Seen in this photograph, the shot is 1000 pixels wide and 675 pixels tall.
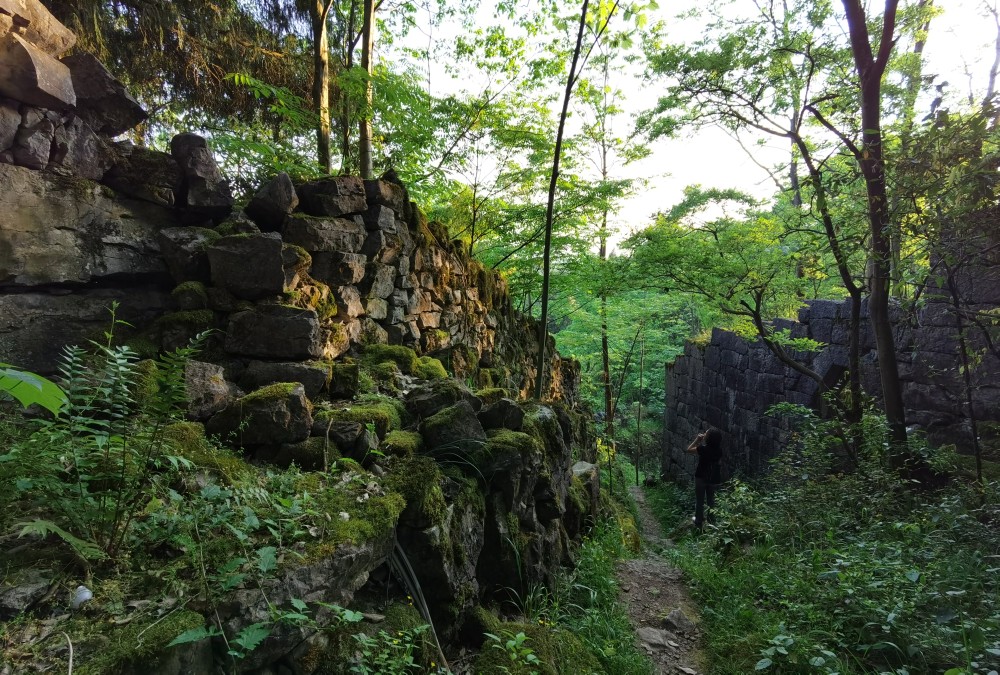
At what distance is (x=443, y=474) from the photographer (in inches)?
125

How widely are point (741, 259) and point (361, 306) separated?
6.17 metres

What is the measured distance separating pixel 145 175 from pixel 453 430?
9.61 feet

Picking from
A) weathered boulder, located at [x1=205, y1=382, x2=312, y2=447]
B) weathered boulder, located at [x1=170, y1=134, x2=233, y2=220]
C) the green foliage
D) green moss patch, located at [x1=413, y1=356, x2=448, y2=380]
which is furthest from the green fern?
green moss patch, located at [x1=413, y1=356, x2=448, y2=380]

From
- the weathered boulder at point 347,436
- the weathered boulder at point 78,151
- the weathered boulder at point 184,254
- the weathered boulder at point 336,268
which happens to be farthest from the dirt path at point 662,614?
the weathered boulder at point 78,151

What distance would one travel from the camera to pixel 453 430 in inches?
136

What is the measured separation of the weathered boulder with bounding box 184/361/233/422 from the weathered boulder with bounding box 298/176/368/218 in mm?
1946

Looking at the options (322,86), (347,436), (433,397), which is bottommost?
(347,436)

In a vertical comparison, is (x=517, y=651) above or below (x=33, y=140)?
below

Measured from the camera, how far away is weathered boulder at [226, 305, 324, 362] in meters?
3.30

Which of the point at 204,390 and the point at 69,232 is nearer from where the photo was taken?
the point at 204,390

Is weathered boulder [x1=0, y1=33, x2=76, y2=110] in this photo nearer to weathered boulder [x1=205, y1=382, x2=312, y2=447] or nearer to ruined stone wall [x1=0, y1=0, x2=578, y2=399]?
ruined stone wall [x1=0, y1=0, x2=578, y2=399]

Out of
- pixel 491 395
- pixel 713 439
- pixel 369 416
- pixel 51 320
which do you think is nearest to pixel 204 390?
pixel 369 416

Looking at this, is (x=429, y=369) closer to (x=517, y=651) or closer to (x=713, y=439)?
(x=517, y=651)

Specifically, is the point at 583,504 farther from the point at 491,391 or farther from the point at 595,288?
the point at 595,288
